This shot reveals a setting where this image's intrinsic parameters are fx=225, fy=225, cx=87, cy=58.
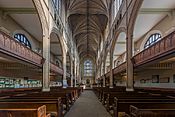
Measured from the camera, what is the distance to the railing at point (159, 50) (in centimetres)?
1009

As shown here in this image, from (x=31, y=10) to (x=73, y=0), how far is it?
15008 mm

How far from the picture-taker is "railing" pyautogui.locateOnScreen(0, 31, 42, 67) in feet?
34.0

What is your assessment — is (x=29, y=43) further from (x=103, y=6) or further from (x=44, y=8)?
(x=103, y=6)

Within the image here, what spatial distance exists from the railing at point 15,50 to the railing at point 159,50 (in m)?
7.28

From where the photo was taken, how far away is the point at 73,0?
32.1 meters

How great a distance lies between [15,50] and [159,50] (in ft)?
24.8

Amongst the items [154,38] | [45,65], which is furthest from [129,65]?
[154,38]

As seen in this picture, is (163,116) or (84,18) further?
(84,18)

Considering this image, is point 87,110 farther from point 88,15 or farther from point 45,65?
point 88,15

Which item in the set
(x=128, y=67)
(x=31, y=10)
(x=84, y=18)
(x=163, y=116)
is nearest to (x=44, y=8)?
(x=31, y=10)

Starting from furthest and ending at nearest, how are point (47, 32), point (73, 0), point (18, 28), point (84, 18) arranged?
point (84, 18) < point (73, 0) < point (18, 28) < point (47, 32)

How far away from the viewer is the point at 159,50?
11.7 meters

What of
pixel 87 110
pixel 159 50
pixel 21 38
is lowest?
pixel 87 110

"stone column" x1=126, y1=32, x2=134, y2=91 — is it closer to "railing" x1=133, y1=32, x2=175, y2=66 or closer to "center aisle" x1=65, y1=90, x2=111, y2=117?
"railing" x1=133, y1=32, x2=175, y2=66
